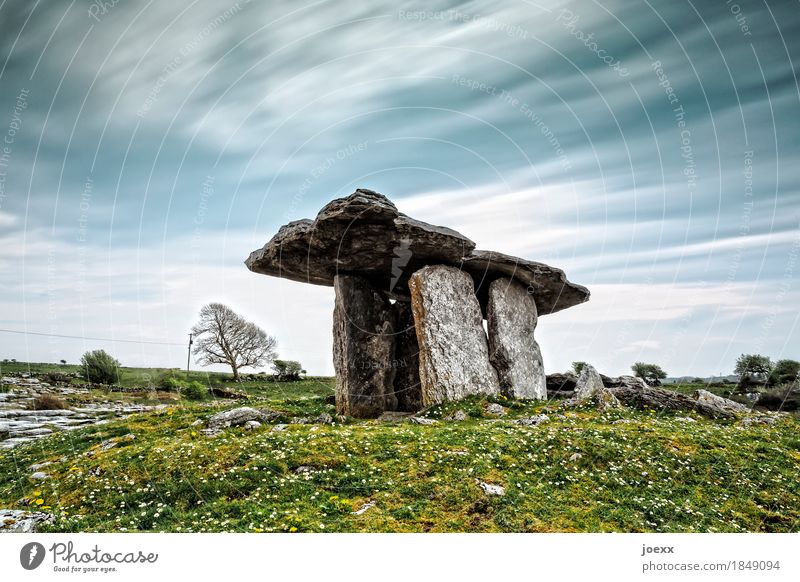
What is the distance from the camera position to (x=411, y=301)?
2220 cm

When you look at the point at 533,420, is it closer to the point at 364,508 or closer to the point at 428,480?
the point at 428,480

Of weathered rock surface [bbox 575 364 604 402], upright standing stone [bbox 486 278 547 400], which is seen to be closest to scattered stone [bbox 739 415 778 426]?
weathered rock surface [bbox 575 364 604 402]

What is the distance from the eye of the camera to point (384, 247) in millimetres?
21562

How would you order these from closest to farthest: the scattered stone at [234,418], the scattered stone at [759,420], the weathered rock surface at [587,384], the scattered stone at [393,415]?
the scattered stone at [234,418]
the scattered stone at [759,420]
the weathered rock surface at [587,384]
the scattered stone at [393,415]

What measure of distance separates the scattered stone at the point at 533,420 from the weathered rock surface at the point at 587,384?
4.25 m

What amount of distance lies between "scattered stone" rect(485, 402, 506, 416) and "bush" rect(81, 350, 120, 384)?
29.5 metres

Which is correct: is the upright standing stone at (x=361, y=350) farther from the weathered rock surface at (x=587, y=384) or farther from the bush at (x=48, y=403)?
the bush at (x=48, y=403)

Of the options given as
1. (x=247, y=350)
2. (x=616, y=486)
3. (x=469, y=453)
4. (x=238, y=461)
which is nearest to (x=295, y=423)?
(x=238, y=461)

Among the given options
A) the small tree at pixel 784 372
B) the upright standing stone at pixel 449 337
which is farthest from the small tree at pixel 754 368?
the upright standing stone at pixel 449 337

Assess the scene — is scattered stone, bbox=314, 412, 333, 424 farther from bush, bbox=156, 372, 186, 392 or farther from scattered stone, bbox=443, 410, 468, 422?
bush, bbox=156, 372, 186, 392

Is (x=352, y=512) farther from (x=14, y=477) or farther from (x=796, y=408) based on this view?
(x=796, y=408)
